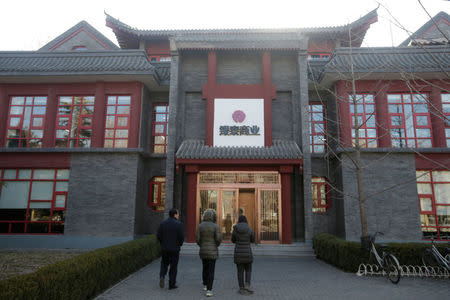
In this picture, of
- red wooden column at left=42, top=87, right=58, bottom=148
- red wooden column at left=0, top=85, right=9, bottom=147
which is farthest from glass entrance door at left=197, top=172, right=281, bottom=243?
red wooden column at left=0, top=85, right=9, bottom=147

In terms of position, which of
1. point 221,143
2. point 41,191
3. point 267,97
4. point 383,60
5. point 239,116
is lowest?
point 41,191

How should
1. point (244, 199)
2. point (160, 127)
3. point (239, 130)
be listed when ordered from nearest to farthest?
point (244, 199) < point (239, 130) < point (160, 127)

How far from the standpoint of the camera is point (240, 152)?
13.3m

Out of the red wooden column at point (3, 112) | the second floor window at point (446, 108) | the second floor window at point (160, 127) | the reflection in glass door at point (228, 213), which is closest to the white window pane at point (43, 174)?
the red wooden column at point (3, 112)

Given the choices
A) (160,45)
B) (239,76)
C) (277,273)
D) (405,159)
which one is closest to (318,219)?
(405,159)

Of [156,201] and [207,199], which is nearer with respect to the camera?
[207,199]

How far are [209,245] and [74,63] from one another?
1311 cm

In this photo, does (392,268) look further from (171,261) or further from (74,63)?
(74,63)

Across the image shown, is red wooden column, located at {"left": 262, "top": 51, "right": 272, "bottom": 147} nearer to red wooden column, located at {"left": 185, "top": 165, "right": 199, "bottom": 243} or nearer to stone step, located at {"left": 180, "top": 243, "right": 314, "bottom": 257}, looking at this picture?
red wooden column, located at {"left": 185, "top": 165, "right": 199, "bottom": 243}

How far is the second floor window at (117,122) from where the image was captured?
48.9 ft

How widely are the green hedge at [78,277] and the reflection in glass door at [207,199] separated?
15.9ft

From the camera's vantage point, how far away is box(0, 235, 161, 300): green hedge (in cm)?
448

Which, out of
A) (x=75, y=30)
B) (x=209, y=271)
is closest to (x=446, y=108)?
(x=209, y=271)

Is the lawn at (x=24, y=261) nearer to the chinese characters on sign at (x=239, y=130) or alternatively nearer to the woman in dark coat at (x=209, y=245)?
the woman in dark coat at (x=209, y=245)
